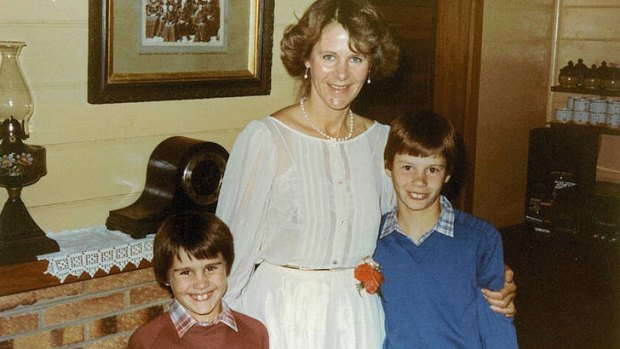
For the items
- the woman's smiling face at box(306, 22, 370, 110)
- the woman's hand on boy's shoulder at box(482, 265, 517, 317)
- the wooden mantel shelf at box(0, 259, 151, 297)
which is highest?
the woman's smiling face at box(306, 22, 370, 110)

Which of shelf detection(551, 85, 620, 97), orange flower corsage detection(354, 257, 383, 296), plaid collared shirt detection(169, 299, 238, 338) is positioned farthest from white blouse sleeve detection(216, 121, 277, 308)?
shelf detection(551, 85, 620, 97)

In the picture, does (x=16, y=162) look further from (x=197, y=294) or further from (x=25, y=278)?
(x=197, y=294)

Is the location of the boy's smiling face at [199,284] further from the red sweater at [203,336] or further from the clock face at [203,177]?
the clock face at [203,177]

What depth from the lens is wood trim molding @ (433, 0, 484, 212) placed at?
467 cm

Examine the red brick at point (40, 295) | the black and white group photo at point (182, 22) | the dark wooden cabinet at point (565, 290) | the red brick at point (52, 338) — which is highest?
the black and white group photo at point (182, 22)

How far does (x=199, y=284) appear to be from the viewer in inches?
79.2

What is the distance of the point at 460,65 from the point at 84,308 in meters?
2.88

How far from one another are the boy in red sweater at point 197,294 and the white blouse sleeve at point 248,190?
4cm

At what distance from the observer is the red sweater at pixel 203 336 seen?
6.49 ft

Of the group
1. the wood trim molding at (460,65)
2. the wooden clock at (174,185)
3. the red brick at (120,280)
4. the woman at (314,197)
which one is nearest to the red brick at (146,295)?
the red brick at (120,280)

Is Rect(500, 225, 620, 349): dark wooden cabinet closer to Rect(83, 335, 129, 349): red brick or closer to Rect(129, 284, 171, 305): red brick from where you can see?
Rect(129, 284, 171, 305): red brick

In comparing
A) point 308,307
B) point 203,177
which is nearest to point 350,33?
point 308,307

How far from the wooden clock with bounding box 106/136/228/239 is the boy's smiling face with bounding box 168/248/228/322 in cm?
79

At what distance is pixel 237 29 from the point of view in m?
3.14
